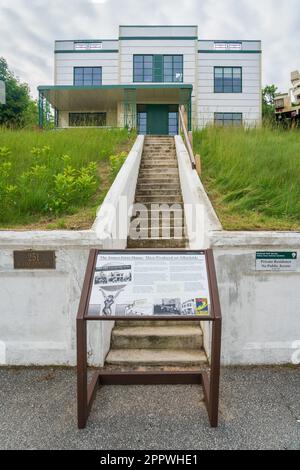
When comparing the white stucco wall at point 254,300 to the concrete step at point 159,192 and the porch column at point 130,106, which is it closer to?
the concrete step at point 159,192

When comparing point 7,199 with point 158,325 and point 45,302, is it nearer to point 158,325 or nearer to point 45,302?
point 45,302

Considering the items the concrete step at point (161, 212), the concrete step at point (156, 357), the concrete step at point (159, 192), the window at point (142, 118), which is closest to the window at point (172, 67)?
the window at point (142, 118)

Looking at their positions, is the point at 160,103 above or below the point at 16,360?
above

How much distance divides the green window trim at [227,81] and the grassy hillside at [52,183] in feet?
55.9

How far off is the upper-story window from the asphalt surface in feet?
75.7

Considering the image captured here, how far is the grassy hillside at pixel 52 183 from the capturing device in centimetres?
525

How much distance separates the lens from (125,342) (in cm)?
413

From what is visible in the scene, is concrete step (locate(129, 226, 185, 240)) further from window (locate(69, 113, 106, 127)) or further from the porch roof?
window (locate(69, 113, 106, 127))

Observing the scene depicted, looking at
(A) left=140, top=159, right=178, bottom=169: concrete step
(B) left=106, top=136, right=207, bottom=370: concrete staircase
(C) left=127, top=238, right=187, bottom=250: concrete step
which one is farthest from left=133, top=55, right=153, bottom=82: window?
(C) left=127, top=238, right=187, bottom=250: concrete step

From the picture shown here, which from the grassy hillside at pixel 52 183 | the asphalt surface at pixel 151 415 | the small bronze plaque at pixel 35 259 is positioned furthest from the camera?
the grassy hillside at pixel 52 183

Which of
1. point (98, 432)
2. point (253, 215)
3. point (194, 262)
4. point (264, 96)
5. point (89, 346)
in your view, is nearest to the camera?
point (98, 432)

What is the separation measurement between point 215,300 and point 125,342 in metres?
1.74
